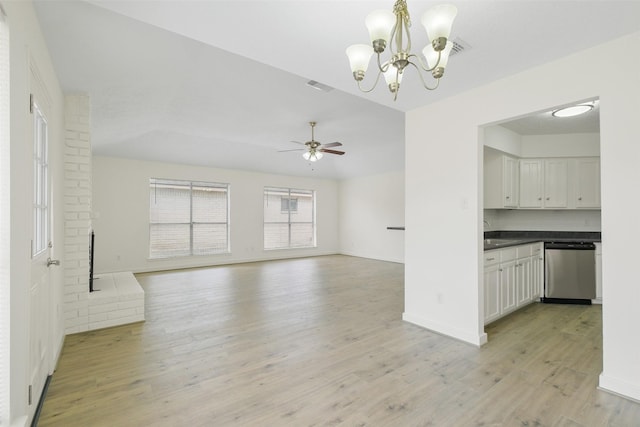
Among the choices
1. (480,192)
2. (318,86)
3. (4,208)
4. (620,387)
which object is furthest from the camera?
(318,86)

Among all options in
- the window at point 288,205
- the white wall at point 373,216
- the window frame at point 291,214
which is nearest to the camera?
the white wall at point 373,216

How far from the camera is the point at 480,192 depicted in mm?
2990

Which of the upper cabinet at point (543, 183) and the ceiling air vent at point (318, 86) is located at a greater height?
the ceiling air vent at point (318, 86)

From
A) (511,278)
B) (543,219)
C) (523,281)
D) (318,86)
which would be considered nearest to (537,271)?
(523,281)

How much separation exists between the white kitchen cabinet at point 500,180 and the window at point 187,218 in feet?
20.0

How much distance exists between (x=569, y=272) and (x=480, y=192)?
2.57m

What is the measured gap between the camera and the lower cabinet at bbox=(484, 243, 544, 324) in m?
3.38

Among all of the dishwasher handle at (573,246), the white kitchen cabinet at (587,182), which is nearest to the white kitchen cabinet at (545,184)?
the white kitchen cabinet at (587,182)

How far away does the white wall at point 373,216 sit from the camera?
8.40 metres

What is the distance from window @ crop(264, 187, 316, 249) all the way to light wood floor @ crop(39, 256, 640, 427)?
481cm

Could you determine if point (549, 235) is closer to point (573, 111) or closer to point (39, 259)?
point (573, 111)

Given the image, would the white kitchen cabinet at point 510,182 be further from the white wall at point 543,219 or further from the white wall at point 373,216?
the white wall at point 373,216

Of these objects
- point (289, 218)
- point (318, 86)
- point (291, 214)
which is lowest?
point (289, 218)

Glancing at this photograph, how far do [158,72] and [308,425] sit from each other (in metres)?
3.54
